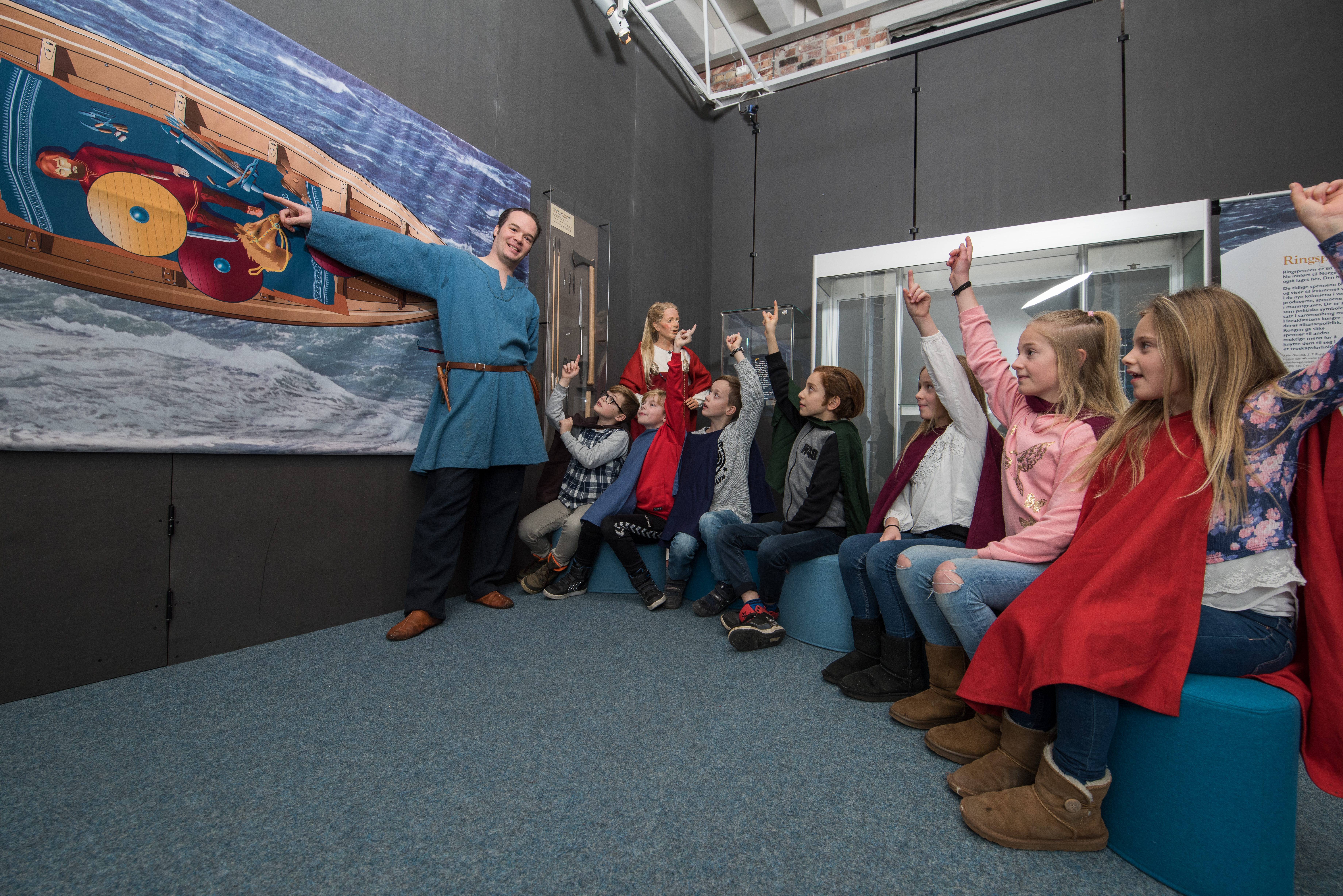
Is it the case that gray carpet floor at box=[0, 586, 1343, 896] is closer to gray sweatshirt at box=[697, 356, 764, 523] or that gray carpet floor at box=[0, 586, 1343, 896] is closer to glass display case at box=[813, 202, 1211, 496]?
gray sweatshirt at box=[697, 356, 764, 523]

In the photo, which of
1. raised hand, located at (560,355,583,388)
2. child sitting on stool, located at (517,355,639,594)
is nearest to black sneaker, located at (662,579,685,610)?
child sitting on stool, located at (517,355,639,594)

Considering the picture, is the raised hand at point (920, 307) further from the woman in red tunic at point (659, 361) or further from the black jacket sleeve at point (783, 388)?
the woman in red tunic at point (659, 361)

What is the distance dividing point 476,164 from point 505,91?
46 cm

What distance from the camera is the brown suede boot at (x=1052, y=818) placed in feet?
3.44

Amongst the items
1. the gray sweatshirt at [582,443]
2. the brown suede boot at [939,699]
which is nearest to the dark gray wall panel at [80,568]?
the gray sweatshirt at [582,443]

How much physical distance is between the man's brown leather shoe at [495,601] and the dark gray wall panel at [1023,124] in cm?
318

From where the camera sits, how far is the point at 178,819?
1.08 metres

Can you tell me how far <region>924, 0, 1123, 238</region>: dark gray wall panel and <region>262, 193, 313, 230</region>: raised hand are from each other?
3.28 metres

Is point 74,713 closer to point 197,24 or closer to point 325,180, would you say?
point 325,180

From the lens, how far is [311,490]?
6.93 feet

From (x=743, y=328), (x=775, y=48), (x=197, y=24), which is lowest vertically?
(x=743, y=328)

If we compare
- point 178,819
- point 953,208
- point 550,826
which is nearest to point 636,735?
point 550,826

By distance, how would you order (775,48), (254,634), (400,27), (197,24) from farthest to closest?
(775,48), (400,27), (254,634), (197,24)

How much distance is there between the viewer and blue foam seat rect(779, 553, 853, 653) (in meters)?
2.14
